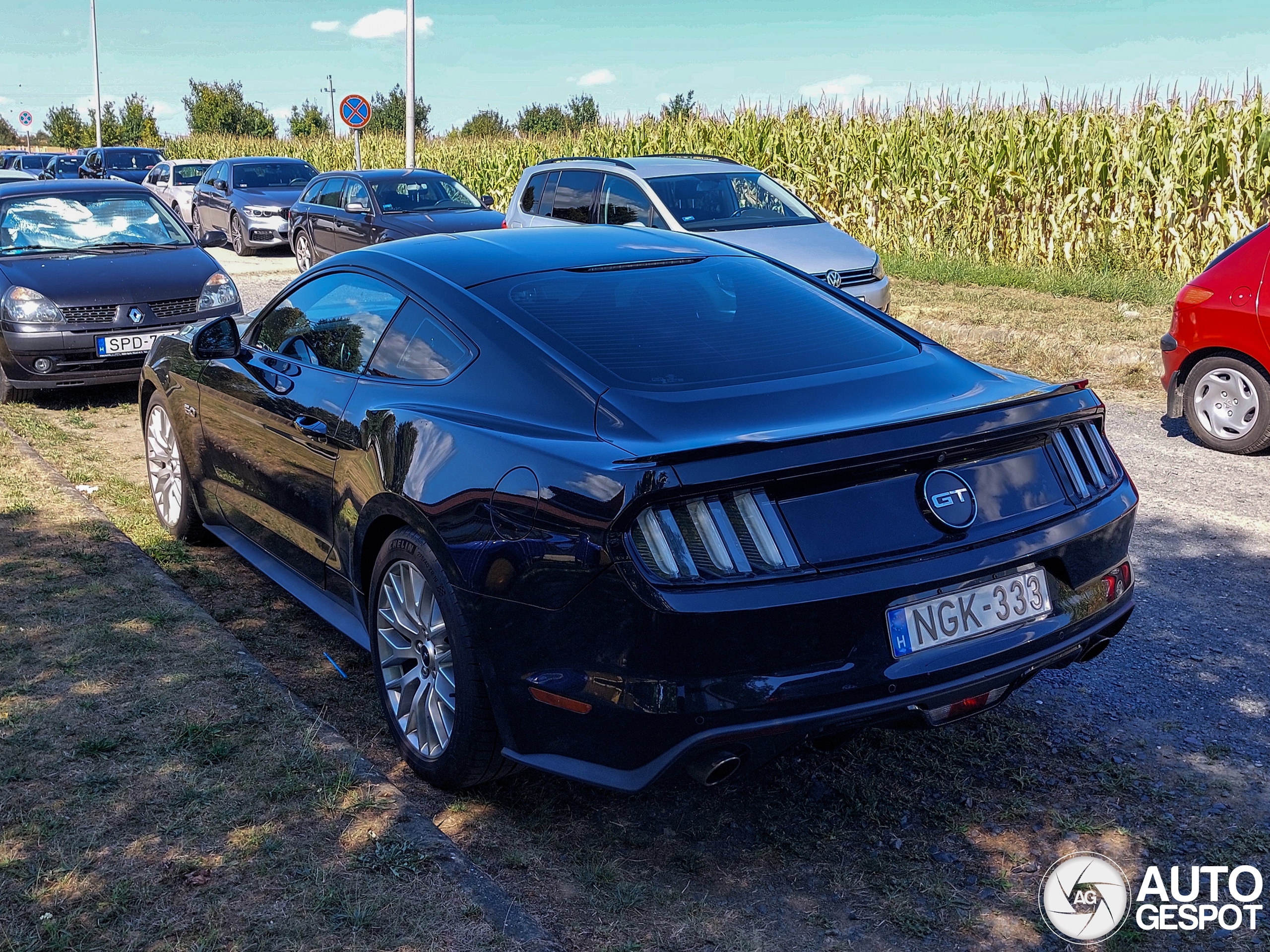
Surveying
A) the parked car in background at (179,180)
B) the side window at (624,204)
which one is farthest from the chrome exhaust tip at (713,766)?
the parked car in background at (179,180)

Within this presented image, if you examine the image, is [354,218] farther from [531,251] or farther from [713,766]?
[713,766]

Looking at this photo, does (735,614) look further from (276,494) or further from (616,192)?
(616,192)

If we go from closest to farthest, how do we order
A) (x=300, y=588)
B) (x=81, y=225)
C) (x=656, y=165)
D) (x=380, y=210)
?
1. (x=300, y=588)
2. (x=81, y=225)
3. (x=656, y=165)
4. (x=380, y=210)

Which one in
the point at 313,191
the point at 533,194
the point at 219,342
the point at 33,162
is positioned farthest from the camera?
the point at 33,162

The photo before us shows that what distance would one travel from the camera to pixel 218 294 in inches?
376

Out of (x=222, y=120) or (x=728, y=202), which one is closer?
(x=728, y=202)

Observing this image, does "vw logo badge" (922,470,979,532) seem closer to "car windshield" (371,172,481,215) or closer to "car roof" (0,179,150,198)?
"car roof" (0,179,150,198)

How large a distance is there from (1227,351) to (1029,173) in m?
9.19

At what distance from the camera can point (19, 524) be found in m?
5.96

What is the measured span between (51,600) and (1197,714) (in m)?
4.41

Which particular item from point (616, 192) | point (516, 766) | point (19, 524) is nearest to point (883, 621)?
point (516, 766)

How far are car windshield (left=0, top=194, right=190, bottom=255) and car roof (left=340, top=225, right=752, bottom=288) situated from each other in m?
6.39

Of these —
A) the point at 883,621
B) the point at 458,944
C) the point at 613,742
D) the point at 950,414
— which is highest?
the point at 950,414

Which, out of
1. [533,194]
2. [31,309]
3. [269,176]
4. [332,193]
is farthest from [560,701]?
[269,176]
